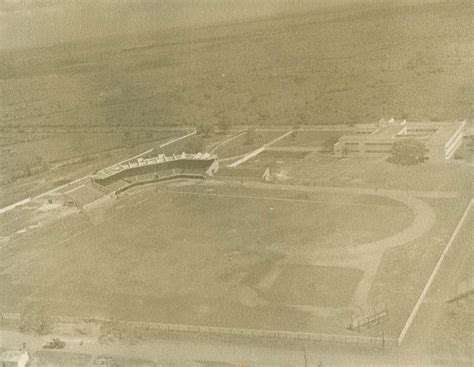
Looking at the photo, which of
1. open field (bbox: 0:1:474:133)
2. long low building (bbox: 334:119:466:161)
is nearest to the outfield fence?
long low building (bbox: 334:119:466:161)

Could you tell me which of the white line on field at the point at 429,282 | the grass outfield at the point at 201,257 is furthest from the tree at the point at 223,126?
the white line on field at the point at 429,282

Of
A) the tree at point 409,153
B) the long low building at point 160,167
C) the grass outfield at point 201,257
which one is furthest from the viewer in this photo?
the long low building at point 160,167

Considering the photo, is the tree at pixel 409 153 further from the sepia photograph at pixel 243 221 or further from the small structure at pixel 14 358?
the small structure at pixel 14 358

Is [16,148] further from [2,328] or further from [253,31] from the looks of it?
[253,31]

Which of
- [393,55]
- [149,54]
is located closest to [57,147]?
[149,54]

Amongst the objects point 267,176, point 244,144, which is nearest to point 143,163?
point 267,176

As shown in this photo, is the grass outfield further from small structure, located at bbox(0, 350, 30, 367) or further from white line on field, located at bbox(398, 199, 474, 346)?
small structure, located at bbox(0, 350, 30, 367)
